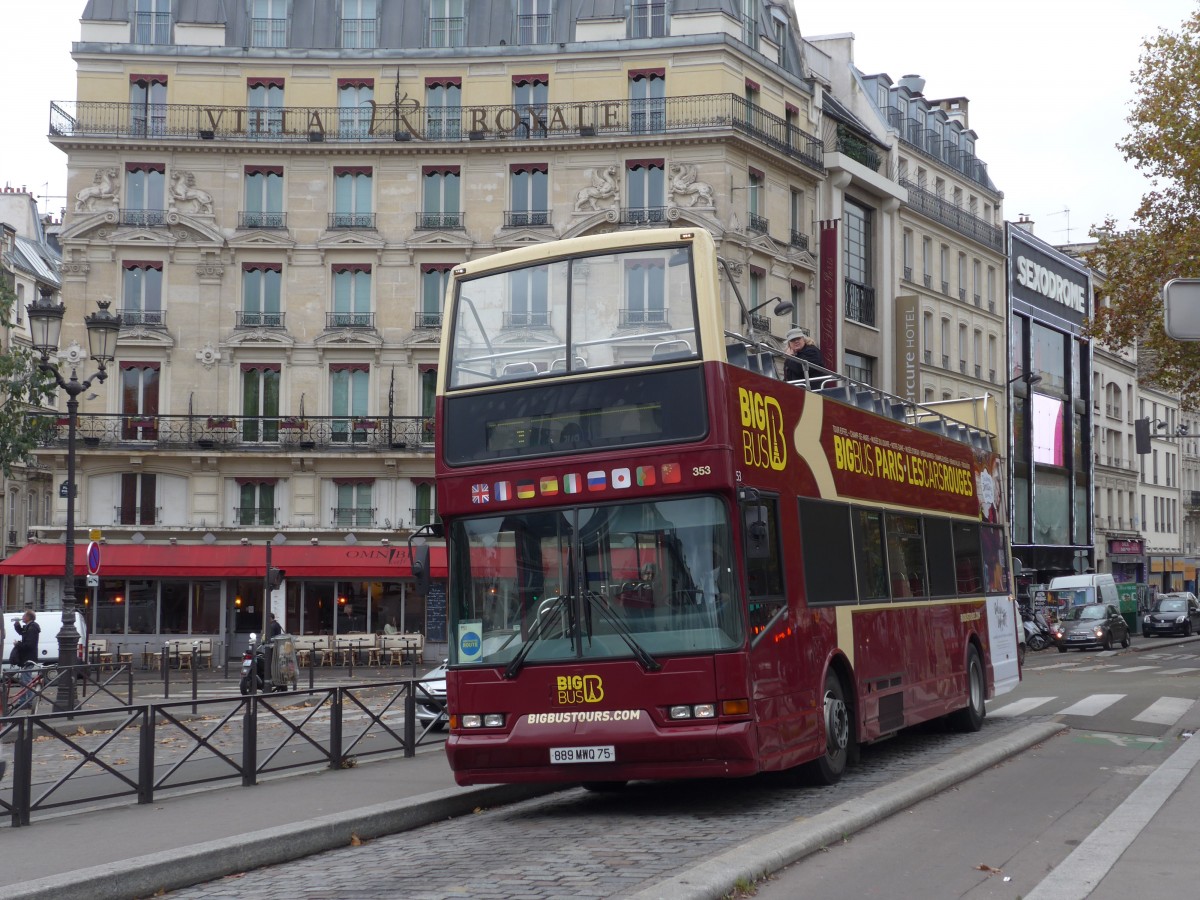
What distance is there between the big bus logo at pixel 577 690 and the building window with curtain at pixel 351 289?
3534 centimetres

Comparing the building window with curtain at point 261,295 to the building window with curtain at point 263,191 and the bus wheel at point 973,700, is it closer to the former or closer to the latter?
the building window with curtain at point 263,191

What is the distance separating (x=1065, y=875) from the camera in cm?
913

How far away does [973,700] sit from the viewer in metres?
18.5

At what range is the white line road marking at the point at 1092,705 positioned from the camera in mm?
21734

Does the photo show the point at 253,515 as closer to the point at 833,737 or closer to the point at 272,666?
the point at 272,666

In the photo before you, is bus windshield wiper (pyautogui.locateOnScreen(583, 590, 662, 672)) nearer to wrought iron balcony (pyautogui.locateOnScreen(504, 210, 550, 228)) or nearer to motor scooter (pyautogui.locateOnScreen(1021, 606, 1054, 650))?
wrought iron balcony (pyautogui.locateOnScreen(504, 210, 550, 228))

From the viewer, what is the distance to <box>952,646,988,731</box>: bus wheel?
60.1 feet

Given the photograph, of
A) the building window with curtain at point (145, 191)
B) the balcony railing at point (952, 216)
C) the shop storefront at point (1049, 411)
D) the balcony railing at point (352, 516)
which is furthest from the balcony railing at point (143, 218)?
the shop storefront at point (1049, 411)

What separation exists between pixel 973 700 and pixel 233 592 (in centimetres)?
3147

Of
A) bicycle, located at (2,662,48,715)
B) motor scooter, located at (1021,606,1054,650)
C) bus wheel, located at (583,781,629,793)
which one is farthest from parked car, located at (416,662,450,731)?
motor scooter, located at (1021,606,1054,650)

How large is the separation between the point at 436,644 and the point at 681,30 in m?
19.6

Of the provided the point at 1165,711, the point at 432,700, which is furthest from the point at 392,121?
the point at 1165,711

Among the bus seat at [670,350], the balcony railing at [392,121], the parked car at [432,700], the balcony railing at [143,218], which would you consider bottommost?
the parked car at [432,700]

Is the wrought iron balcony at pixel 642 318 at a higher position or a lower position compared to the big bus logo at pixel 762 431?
higher
